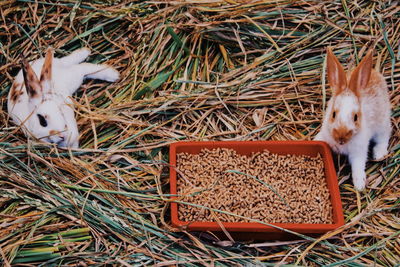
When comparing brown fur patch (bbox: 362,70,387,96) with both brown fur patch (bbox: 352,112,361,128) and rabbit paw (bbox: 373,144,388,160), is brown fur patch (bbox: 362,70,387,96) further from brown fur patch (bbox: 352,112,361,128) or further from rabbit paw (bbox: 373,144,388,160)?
rabbit paw (bbox: 373,144,388,160)

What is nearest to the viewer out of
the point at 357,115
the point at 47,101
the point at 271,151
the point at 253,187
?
the point at 357,115

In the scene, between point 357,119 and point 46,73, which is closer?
point 357,119

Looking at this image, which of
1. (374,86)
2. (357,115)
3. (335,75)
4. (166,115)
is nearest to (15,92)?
(166,115)

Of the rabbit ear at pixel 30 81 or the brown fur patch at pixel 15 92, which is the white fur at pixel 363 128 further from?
the brown fur patch at pixel 15 92

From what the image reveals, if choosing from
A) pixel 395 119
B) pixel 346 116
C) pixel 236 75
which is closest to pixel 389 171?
pixel 395 119

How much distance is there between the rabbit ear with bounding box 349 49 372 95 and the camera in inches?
108

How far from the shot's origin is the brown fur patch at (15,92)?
3.35 meters

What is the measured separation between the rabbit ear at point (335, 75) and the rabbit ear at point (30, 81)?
172cm

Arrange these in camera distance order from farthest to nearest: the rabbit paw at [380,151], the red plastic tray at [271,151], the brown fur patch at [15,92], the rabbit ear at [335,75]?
the brown fur patch at [15,92], the rabbit paw at [380,151], the rabbit ear at [335,75], the red plastic tray at [271,151]

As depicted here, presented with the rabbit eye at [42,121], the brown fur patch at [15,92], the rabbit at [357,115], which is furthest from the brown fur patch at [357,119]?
the brown fur patch at [15,92]

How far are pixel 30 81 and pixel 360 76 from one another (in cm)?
191

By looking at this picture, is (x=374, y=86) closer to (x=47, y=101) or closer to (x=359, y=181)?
(x=359, y=181)

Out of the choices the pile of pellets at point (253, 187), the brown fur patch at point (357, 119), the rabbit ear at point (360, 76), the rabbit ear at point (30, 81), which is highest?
the rabbit ear at point (360, 76)

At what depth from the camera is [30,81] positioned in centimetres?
310
